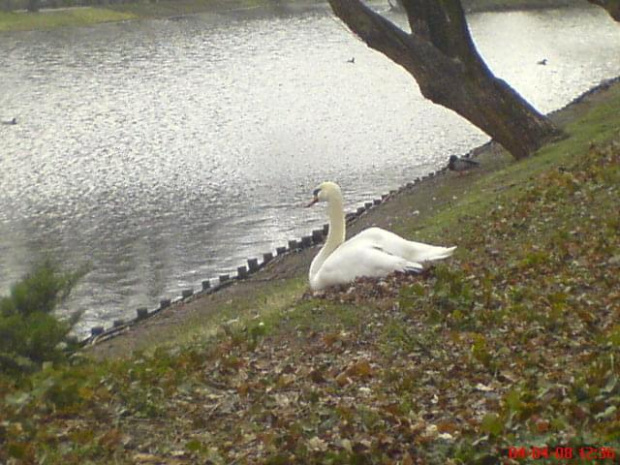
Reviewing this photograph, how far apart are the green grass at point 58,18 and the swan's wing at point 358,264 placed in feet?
208

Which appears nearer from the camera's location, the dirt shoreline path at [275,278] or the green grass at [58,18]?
the dirt shoreline path at [275,278]

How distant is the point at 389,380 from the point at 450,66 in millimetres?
14154

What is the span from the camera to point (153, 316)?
16391 mm

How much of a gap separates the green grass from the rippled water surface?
757 cm

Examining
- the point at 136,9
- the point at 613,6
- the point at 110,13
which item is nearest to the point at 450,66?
the point at 613,6

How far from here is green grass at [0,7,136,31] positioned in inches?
2783

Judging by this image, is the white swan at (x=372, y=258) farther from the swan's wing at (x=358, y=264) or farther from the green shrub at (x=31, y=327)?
the green shrub at (x=31, y=327)

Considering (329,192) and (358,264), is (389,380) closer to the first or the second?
(358,264)

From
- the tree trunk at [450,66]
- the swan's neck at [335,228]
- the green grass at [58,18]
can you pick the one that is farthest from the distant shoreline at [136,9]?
the swan's neck at [335,228]

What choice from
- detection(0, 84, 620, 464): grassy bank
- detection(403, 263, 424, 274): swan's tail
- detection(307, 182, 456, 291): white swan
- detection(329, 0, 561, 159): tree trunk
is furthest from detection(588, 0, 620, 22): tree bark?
detection(403, 263, 424, 274): swan's tail

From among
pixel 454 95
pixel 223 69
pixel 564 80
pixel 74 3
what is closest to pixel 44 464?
pixel 454 95

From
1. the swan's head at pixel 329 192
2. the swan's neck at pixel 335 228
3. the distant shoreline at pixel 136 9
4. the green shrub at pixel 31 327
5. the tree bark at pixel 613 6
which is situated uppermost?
the tree bark at pixel 613 6

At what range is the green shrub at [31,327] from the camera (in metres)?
9.57

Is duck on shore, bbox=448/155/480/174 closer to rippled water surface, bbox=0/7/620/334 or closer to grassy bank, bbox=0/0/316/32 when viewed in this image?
rippled water surface, bbox=0/7/620/334
